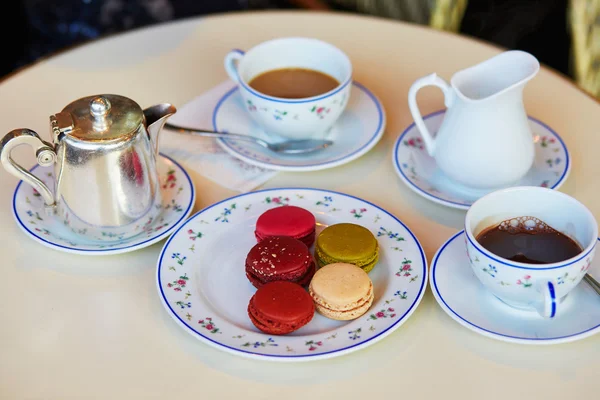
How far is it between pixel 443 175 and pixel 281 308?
1.37 feet

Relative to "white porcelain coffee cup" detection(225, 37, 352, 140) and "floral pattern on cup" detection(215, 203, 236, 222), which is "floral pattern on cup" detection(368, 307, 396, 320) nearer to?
"floral pattern on cup" detection(215, 203, 236, 222)

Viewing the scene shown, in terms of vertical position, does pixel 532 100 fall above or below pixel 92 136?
below

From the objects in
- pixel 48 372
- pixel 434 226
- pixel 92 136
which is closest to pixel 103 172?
pixel 92 136

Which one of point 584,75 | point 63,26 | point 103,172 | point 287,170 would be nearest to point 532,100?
point 287,170

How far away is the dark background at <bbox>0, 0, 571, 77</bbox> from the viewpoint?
6.36 feet

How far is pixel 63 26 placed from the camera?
1949 mm

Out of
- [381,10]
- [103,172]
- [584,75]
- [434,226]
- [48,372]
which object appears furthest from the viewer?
[381,10]

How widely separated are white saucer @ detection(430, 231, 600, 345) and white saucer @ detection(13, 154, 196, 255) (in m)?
0.38

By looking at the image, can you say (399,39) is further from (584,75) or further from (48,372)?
(48,372)

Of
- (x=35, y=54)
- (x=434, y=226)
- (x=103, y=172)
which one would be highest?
(x=103, y=172)

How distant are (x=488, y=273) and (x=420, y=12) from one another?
1328 mm

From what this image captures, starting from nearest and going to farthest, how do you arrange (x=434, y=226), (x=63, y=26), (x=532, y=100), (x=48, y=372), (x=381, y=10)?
(x=48, y=372), (x=434, y=226), (x=532, y=100), (x=63, y=26), (x=381, y=10)

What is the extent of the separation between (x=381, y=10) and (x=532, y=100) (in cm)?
95

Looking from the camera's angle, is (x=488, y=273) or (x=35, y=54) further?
(x=35, y=54)
